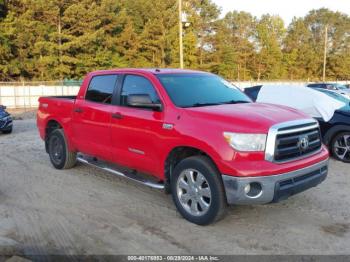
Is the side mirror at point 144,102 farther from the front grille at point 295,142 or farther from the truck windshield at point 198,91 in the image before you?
the front grille at point 295,142

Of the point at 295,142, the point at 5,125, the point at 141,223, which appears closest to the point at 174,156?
the point at 141,223

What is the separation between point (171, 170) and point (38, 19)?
138 ft

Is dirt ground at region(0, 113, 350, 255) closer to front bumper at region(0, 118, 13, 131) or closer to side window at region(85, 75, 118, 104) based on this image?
side window at region(85, 75, 118, 104)

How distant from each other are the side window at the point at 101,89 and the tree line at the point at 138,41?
787 inches

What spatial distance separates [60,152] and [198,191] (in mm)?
3728

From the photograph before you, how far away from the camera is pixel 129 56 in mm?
50031

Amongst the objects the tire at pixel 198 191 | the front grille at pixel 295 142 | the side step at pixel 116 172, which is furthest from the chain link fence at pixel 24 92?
the front grille at pixel 295 142

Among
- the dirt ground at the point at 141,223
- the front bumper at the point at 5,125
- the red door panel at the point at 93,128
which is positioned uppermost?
the red door panel at the point at 93,128

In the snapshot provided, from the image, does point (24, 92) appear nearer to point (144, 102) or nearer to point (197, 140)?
point (144, 102)

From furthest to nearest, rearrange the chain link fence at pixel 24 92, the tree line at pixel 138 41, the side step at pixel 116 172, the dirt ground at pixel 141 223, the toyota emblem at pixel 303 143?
1. the tree line at pixel 138 41
2. the chain link fence at pixel 24 92
3. the side step at pixel 116 172
4. the toyota emblem at pixel 303 143
5. the dirt ground at pixel 141 223

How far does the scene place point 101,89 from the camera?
653cm

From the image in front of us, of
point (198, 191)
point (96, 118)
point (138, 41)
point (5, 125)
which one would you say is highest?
point (138, 41)

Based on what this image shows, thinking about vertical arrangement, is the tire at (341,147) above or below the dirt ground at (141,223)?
above

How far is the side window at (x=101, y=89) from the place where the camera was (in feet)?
20.6
